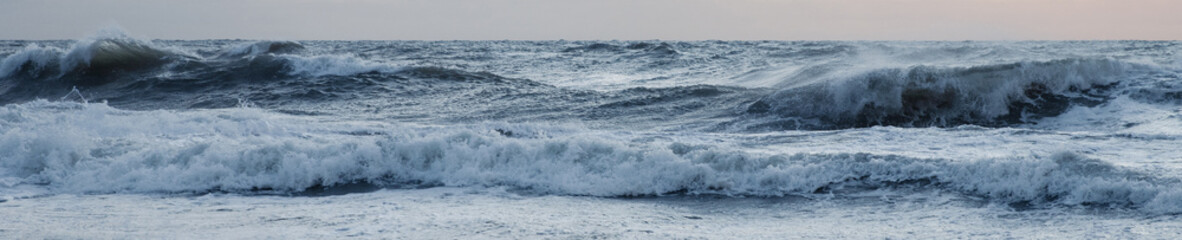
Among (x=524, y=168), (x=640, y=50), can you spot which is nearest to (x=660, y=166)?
(x=524, y=168)

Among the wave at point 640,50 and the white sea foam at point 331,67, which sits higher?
the wave at point 640,50

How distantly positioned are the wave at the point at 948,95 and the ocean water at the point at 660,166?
3 centimetres

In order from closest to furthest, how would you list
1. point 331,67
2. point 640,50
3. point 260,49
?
1. point 331,67
2. point 260,49
3. point 640,50

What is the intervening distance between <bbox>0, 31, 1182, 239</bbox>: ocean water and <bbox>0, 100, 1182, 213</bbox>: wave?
0.06 ft

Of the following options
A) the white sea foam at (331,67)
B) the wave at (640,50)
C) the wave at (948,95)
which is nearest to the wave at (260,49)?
the white sea foam at (331,67)

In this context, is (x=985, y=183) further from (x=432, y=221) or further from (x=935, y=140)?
(x=432, y=221)

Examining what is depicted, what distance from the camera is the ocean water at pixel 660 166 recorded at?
4.59 meters

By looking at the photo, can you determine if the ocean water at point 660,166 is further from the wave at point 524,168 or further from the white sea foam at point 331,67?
the white sea foam at point 331,67

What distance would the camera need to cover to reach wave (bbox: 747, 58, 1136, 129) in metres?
9.96

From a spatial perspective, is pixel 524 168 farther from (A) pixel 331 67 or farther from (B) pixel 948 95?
(A) pixel 331 67

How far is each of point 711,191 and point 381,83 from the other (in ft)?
32.8

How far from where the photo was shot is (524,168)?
242 inches

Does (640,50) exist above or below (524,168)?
above

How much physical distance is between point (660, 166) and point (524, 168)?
95cm
